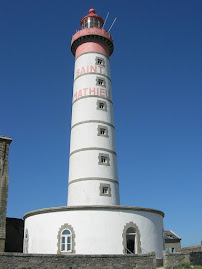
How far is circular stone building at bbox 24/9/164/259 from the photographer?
1980cm

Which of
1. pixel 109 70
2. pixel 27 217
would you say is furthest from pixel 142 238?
pixel 109 70

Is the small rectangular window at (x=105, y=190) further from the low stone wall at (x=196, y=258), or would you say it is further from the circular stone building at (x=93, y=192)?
the low stone wall at (x=196, y=258)

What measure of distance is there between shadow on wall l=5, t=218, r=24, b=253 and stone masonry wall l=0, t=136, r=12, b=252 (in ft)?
15.5

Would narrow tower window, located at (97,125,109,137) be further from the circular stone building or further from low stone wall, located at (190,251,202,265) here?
low stone wall, located at (190,251,202,265)

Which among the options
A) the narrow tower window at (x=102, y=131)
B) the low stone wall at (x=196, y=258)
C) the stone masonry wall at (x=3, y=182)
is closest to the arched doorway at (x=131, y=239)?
the low stone wall at (x=196, y=258)

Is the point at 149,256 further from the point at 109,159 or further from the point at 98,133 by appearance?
the point at 98,133

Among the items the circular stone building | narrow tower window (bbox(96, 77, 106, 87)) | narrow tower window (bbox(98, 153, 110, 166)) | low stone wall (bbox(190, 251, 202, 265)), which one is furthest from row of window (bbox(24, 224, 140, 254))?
narrow tower window (bbox(96, 77, 106, 87))

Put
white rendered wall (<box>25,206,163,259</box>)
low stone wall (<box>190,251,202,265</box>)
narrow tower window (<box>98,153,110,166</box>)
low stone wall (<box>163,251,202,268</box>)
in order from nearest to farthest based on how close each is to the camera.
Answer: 1. low stone wall (<box>163,251,202,268</box>)
2. low stone wall (<box>190,251,202,265</box>)
3. white rendered wall (<box>25,206,163,259</box>)
4. narrow tower window (<box>98,153,110,166</box>)

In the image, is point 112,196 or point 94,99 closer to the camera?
point 112,196

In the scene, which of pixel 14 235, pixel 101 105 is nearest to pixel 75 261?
pixel 101 105

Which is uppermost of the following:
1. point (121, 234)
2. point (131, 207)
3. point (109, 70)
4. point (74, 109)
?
point (109, 70)

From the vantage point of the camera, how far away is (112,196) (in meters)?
23.7

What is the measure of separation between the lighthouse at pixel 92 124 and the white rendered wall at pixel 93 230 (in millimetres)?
2892

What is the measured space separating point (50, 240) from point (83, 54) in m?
16.1
